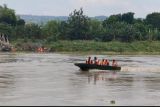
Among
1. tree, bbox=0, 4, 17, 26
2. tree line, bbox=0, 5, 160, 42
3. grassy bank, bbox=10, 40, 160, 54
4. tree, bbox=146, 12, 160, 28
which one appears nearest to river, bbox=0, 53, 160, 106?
grassy bank, bbox=10, 40, 160, 54

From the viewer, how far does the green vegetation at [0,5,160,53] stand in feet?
392

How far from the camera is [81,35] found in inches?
5094

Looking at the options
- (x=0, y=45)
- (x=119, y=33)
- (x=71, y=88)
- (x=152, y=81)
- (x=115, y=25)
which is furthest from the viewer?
(x=115, y=25)

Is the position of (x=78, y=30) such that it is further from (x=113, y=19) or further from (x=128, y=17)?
(x=128, y=17)

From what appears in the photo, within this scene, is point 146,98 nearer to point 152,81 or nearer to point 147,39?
point 152,81

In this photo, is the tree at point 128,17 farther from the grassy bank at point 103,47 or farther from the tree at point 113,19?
the grassy bank at point 103,47

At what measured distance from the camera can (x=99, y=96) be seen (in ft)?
120

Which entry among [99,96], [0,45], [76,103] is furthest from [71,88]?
[0,45]

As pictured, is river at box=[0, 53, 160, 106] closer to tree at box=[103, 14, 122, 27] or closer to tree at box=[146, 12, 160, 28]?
tree at box=[103, 14, 122, 27]

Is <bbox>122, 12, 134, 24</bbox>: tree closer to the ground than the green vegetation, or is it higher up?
higher up

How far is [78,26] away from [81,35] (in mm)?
2335

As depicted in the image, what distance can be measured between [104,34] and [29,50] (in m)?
19.0

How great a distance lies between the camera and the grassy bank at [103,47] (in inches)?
4616

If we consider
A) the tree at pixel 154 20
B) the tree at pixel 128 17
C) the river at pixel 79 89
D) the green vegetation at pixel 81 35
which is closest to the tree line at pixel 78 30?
the green vegetation at pixel 81 35
